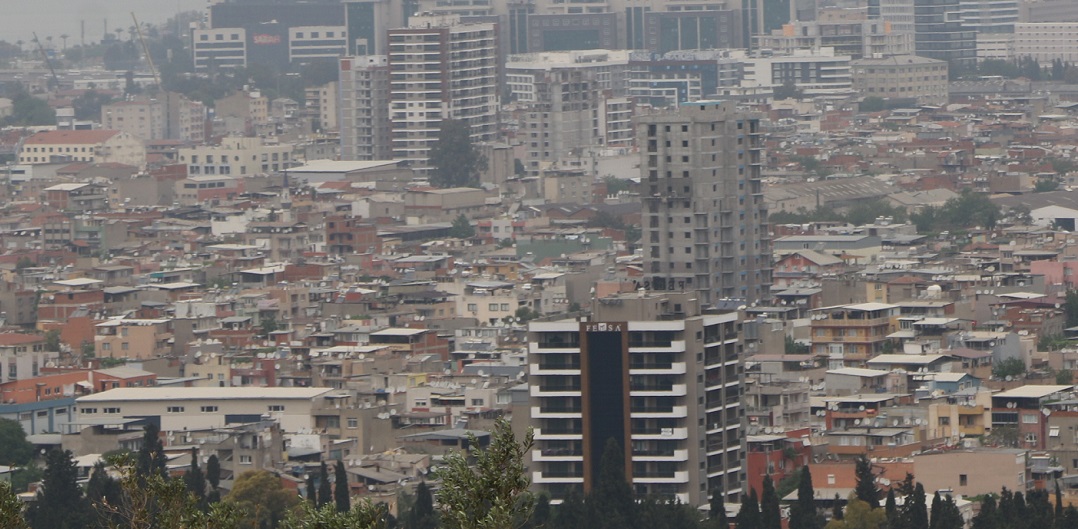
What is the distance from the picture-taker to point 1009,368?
57.1 meters

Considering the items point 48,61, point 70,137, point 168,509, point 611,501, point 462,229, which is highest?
point 168,509

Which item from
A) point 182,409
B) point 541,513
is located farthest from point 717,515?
point 182,409

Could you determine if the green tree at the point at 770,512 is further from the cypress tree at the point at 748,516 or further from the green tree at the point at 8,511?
the green tree at the point at 8,511

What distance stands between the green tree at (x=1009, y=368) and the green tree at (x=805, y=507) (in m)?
12.8

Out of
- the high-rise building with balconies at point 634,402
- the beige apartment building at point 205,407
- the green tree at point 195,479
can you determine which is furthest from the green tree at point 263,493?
the beige apartment building at point 205,407

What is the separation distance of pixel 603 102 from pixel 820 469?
7557 cm

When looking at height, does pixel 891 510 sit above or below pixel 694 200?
below

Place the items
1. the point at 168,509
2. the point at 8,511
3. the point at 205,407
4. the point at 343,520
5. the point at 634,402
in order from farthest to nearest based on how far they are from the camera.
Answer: the point at 205,407
the point at 634,402
the point at 168,509
the point at 8,511
the point at 343,520

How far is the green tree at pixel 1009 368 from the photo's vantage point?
56.3 metres

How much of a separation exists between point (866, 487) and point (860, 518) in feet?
4.85

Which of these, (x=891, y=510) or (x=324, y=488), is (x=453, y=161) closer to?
(x=324, y=488)

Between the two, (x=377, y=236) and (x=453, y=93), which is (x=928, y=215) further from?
(x=453, y=93)

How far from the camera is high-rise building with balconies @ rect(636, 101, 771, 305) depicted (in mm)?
68062

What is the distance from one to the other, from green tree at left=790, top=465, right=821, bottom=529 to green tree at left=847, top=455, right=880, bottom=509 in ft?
1.94
